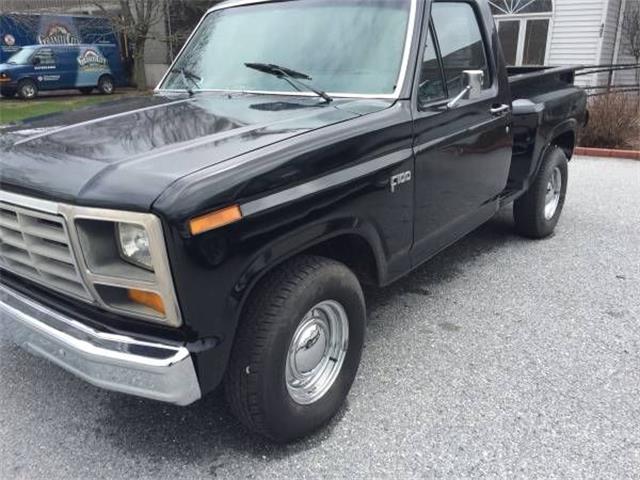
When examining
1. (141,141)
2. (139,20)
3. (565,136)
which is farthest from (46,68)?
(141,141)

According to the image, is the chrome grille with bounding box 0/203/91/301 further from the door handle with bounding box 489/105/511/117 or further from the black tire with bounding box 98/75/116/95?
the black tire with bounding box 98/75/116/95

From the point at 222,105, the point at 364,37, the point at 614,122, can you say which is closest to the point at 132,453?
the point at 222,105

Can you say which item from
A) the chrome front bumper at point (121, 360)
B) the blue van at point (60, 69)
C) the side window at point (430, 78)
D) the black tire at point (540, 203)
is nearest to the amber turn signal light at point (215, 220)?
the chrome front bumper at point (121, 360)

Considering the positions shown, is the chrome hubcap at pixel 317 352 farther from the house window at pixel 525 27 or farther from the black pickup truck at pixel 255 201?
the house window at pixel 525 27

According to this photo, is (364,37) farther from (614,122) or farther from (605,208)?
(614,122)

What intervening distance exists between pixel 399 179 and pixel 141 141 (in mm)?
1238

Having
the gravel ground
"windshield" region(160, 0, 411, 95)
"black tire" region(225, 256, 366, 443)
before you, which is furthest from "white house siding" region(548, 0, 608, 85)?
"black tire" region(225, 256, 366, 443)

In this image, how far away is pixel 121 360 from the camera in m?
2.04

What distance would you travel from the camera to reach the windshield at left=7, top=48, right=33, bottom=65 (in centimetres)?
2041

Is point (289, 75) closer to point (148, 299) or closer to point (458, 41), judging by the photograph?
point (458, 41)

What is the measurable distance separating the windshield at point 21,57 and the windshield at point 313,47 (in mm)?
19867

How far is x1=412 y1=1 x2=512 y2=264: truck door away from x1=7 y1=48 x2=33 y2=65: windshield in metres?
20.7

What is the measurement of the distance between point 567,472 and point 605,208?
450cm

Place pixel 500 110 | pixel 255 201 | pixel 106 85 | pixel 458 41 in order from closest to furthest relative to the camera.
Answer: pixel 255 201
pixel 458 41
pixel 500 110
pixel 106 85
